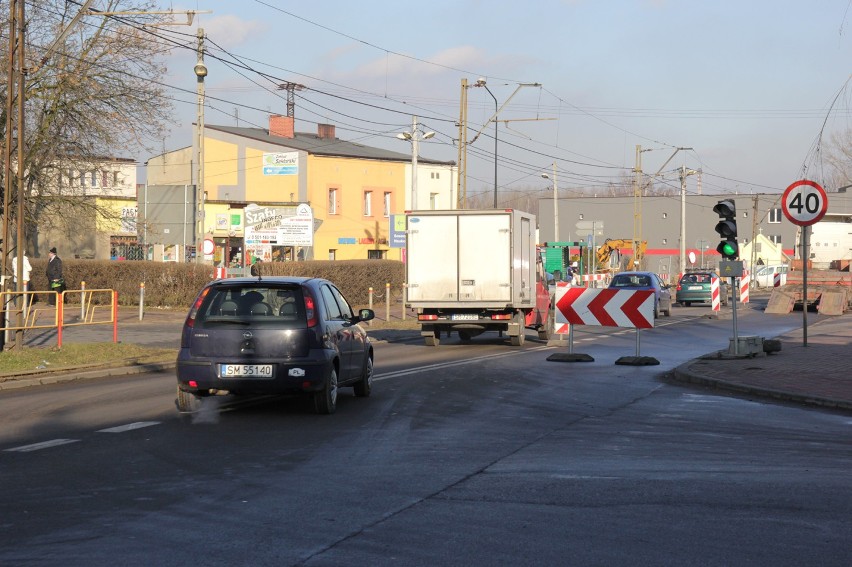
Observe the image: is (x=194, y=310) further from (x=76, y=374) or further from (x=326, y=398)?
(x=76, y=374)

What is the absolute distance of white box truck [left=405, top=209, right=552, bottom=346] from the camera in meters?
23.1

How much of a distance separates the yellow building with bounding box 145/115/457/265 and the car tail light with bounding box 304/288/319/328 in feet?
152

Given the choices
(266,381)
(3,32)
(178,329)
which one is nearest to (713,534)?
(266,381)

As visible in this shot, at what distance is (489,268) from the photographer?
23.0 metres

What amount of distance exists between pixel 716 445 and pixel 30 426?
6984 mm

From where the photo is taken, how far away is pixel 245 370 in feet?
38.8

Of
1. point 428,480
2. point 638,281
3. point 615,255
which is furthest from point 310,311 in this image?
point 615,255

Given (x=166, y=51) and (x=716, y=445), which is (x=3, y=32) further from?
(x=716, y=445)

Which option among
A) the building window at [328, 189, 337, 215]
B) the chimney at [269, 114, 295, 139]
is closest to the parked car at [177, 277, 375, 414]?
the building window at [328, 189, 337, 215]

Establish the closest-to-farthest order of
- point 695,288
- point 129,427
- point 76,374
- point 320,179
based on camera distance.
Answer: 1. point 129,427
2. point 76,374
3. point 695,288
4. point 320,179

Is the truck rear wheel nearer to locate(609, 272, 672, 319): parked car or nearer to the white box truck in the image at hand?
the white box truck

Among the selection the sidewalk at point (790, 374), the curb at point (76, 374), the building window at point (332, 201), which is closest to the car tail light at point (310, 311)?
the curb at point (76, 374)

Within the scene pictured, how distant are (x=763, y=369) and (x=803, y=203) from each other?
127 inches

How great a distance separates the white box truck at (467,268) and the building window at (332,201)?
40398 millimetres
